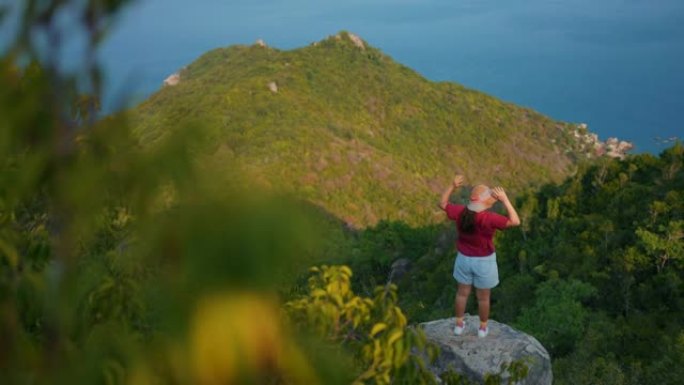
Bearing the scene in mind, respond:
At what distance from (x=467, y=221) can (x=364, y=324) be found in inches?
125

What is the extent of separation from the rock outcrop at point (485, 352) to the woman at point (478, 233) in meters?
0.85

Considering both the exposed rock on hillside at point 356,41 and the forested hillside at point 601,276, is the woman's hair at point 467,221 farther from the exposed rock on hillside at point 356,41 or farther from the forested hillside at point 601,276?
the exposed rock on hillside at point 356,41

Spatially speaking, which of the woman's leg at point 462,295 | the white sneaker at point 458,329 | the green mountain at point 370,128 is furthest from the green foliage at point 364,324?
the green mountain at point 370,128

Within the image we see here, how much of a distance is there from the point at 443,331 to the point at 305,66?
376ft

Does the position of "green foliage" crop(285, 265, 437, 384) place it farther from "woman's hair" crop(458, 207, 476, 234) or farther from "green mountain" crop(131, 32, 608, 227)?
"green mountain" crop(131, 32, 608, 227)

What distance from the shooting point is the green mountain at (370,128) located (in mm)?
85938

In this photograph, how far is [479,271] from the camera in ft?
20.4

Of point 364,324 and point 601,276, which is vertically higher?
point 364,324

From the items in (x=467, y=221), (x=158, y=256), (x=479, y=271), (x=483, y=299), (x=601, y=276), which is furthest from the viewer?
(x=601, y=276)

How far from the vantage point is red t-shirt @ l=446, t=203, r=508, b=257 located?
5863mm

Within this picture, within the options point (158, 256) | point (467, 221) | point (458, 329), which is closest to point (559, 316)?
point (458, 329)

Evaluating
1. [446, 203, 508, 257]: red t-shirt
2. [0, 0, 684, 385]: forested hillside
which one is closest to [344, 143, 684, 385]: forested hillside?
[446, 203, 508, 257]: red t-shirt

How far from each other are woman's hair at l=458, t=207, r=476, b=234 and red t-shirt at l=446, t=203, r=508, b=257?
34 millimetres

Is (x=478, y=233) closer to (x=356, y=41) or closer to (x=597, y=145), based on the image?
(x=597, y=145)
